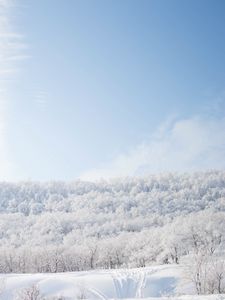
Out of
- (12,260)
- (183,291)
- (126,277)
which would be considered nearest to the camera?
(183,291)

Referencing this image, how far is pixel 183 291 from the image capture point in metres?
84.6

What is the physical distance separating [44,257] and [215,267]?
6799cm

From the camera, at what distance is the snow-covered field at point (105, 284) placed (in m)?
88.1

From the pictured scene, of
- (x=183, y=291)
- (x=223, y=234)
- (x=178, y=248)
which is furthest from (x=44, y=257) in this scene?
(x=183, y=291)

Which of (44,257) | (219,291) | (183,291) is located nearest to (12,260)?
(44,257)

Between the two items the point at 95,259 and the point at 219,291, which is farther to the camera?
the point at 95,259

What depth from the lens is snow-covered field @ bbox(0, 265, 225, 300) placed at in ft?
289

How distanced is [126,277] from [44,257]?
4667cm

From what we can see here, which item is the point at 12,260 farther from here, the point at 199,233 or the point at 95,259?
the point at 199,233

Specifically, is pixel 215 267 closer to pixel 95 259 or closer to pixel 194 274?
pixel 194 274

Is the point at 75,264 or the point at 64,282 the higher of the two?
the point at 75,264

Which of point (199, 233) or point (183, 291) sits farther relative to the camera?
point (199, 233)

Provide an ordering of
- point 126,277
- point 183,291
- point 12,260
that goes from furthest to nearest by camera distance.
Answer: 1. point 12,260
2. point 126,277
3. point 183,291

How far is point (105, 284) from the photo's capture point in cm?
9344
